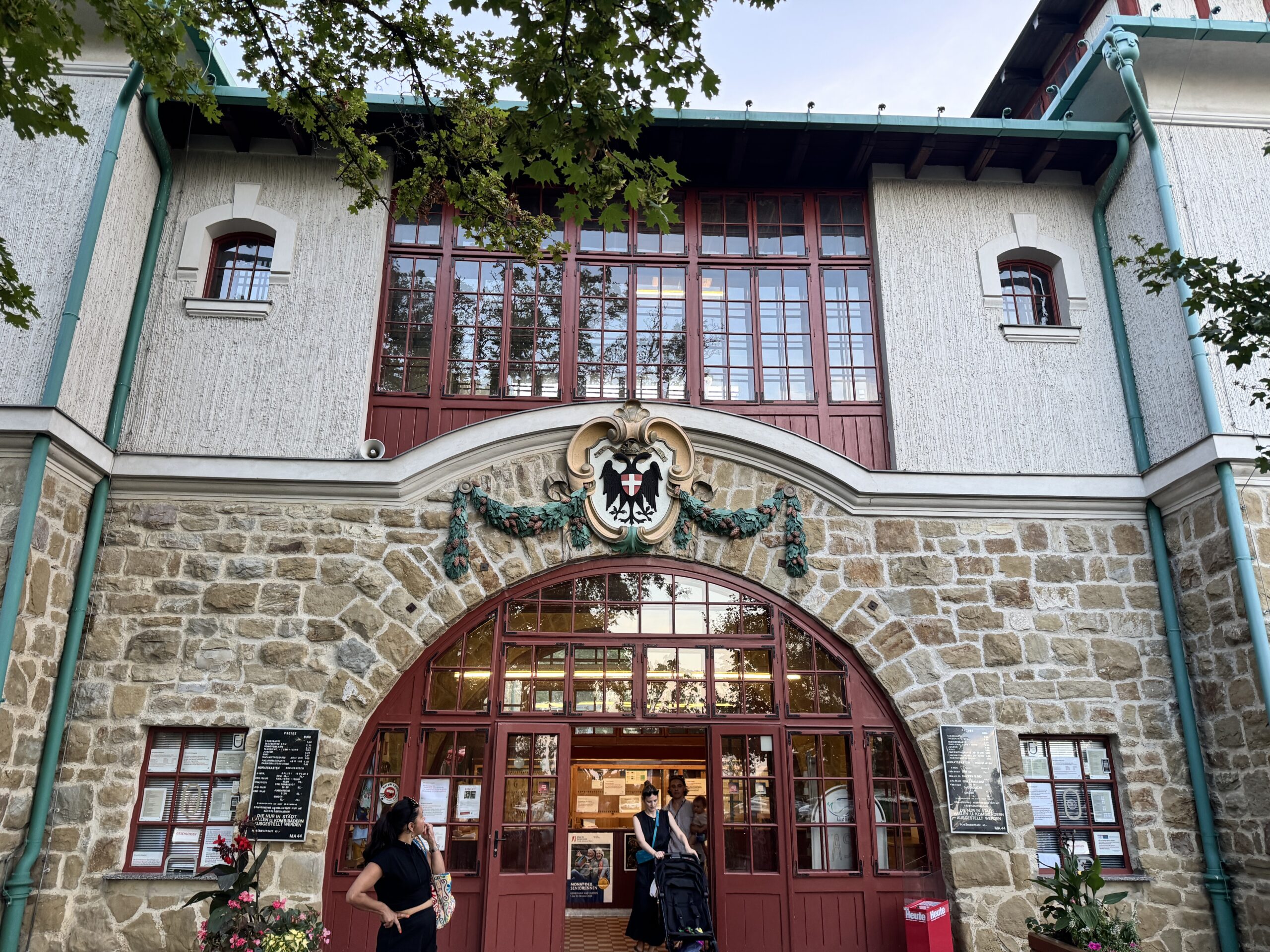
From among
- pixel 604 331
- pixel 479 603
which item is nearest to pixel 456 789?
pixel 479 603

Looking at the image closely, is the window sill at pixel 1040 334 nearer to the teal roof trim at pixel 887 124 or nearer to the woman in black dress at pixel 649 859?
the teal roof trim at pixel 887 124

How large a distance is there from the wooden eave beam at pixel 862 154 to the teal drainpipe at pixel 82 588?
21.1 feet

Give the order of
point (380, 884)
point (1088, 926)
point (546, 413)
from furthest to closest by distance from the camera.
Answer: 1. point (546, 413)
2. point (1088, 926)
3. point (380, 884)

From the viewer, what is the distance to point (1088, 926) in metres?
6.22

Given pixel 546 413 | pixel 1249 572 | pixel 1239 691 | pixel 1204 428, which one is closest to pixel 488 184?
pixel 546 413

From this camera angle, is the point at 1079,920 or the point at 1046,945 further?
the point at 1046,945

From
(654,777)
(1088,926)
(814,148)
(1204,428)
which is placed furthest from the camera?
(654,777)

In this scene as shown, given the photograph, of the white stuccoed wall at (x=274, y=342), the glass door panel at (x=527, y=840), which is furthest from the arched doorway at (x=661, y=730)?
the white stuccoed wall at (x=274, y=342)

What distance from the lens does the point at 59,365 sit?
6941 millimetres

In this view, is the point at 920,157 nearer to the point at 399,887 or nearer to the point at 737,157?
the point at 737,157

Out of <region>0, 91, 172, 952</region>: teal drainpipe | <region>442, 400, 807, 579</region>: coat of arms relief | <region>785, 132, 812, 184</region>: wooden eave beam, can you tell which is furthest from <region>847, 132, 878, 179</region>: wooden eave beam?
<region>0, 91, 172, 952</region>: teal drainpipe

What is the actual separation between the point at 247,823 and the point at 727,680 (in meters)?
3.94

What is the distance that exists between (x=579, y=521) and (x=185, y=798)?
3.80 metres

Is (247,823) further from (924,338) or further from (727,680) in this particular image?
(924,338)
